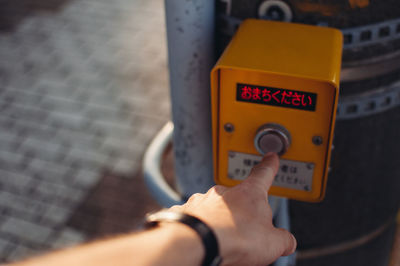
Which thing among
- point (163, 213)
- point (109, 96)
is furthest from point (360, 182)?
point (109, 96)

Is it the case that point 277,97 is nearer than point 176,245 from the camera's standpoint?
No

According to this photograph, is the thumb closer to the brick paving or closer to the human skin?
the human skin

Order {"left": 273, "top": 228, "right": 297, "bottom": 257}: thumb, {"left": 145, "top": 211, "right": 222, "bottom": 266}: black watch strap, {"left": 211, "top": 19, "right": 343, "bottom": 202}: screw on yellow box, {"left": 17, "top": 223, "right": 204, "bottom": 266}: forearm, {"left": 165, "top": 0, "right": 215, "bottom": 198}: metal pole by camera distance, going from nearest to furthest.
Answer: {"left": 17, "top": 223, "right": 204, "bottom": 266}: forearm, {"left": 145, "top": 211, "right": 222, "bottom": 266}: black watch strap, {"left": 273, "top": 228, "right": 297, "bottom": 257}: thumb, {"left": 211, "top": 19, "right": 343, "bottom": 202}: screw on yellow box, {"left": 165, "top": 0, "right": 215, "bottom": 198}: metal pole

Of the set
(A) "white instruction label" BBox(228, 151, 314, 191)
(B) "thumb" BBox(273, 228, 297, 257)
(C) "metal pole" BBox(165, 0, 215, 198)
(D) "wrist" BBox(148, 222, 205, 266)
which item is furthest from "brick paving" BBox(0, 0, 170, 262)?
(D) "wrist" BBox(148, 222, 205, 266)

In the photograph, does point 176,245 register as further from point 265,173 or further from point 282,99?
point 282,99

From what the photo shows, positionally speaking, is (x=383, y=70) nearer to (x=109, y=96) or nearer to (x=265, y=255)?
(x=265, y=255)

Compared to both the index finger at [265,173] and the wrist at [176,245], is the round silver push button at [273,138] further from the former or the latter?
the wrist at [176,245]

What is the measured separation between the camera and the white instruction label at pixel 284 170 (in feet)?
3.86

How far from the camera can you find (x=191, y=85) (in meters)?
1.24

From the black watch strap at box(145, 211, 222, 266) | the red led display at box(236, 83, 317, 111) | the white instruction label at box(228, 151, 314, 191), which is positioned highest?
the red led display at box(236, 83, 317, 111)

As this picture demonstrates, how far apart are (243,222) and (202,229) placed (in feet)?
0.37

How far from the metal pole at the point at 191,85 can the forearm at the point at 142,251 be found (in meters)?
0.56

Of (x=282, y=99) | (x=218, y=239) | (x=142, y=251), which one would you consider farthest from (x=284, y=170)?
(x=142, y=251)

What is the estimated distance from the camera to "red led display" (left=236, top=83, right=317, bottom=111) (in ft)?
3.43
